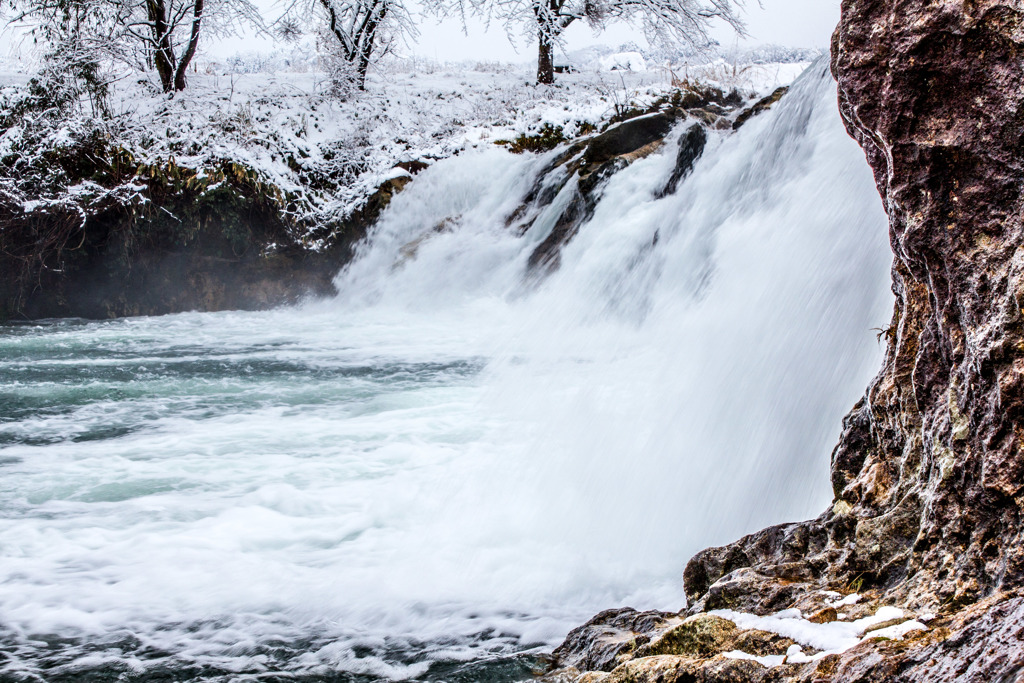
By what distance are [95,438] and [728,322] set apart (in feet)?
14.4

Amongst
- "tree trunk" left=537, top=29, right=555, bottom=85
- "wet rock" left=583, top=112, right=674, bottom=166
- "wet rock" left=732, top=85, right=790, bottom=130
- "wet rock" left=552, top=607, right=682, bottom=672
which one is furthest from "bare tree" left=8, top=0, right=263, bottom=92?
"wet rock" left=552, top=607, right=682, bottom=672

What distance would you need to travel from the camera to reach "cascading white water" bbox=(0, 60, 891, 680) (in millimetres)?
2738

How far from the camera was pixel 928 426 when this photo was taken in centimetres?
186

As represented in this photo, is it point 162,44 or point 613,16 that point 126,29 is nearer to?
point 162,44

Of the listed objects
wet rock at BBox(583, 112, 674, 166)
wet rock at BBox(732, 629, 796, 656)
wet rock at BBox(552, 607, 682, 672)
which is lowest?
wet rock at BBox(552, 607, 682, 672)

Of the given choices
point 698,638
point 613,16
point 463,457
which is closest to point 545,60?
point 613,16

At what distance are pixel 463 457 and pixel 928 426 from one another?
3.03 m

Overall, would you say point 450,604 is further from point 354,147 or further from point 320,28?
point 320,28

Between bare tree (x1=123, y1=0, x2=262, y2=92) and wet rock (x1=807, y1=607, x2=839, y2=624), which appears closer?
wet rock (x1=807, y1=607, x2=839, y2=624)

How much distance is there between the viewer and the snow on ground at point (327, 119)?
1181 centimetres

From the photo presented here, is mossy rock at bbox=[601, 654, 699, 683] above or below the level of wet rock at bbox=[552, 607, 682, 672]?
above

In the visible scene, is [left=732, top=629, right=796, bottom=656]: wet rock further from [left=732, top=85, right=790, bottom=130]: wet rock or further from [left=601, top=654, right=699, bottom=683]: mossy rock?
[left=732, top=85, right=790, bottom=130]: wet rock

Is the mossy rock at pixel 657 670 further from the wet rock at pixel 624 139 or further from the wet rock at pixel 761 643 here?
the wet rock at pixel 624 139

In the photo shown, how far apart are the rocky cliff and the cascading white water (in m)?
0.81
